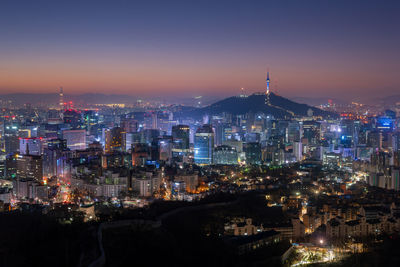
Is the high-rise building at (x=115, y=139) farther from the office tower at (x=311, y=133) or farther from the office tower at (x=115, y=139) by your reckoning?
the office tower at (x=311, y=133)

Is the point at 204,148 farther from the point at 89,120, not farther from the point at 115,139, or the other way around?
the point at 89,120

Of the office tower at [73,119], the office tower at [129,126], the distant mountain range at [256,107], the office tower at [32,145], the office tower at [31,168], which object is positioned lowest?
the office tower at [31,168]

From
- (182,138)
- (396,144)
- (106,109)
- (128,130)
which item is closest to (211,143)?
(182,138)

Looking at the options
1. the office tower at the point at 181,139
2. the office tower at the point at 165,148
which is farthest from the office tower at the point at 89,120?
Answer: the office tower at the point at 165,148

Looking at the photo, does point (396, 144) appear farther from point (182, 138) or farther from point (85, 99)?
point (85, 99)

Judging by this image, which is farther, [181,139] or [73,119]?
[73,119]

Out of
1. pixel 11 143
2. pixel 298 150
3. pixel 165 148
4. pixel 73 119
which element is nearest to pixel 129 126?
pixel 73 119

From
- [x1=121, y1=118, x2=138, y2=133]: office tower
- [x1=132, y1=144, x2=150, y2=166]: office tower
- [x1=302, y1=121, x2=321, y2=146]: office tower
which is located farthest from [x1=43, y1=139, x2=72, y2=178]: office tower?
[x1=302, y1=121, x2=321, y2=146]: office tower
